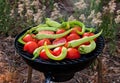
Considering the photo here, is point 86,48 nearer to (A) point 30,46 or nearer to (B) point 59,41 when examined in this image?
(B) point 59,41

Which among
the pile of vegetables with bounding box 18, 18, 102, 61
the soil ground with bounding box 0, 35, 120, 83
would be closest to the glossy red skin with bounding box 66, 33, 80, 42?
the pile of vegetables with bounding box 18, 18, 102, 61

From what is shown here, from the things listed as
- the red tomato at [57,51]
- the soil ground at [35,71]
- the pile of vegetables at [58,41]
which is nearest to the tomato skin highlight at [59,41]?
the pile of vegetables at [58,41]

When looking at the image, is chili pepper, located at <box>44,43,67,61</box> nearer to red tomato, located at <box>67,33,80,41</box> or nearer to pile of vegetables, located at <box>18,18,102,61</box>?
pile of vegetables, located at <box>18,18,102,61</box>

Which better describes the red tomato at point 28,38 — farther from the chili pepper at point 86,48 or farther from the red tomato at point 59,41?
the chili pepper at point 86,48

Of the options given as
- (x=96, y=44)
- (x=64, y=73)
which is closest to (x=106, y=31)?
(x=96, y=44)

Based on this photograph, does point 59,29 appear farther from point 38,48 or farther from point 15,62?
point 15,62

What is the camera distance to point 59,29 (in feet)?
10.9


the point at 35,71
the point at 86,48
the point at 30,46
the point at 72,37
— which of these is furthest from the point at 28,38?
the point at 35,71

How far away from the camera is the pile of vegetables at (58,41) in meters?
3.02

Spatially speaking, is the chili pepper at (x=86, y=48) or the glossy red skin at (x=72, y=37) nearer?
the chili pepper at (x=86, y=48)

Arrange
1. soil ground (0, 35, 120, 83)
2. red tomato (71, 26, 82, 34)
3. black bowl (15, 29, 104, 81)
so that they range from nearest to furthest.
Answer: black bowl (15, 29, 104, 81) < red tomato (71, 26, 82, 34) < soil ground (0, 35, 120, 83)

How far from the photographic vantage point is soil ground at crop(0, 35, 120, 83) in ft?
14.1

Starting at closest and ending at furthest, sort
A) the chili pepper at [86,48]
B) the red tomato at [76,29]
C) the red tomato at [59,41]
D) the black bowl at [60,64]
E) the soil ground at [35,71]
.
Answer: the black bowl at [60,64], the chili pepper at [86,48], the red tomato at [59,41], the red tomato at [76,29], the soil ground at [35,71]

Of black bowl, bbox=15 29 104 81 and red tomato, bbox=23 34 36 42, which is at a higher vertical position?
red tomato, bbox=23 34 36 42
